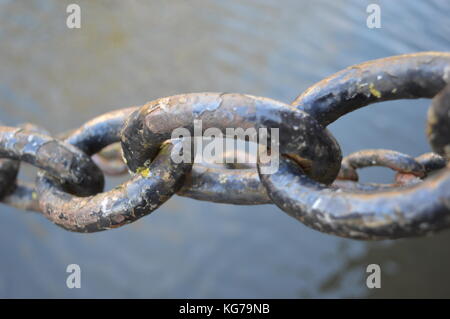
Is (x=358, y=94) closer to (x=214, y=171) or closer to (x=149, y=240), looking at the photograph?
(x=214, y=171)

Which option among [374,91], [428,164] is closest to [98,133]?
[374,91]

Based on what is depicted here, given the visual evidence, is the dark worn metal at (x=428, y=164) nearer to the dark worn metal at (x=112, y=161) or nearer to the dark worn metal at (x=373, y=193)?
the dark worn metal at (x=373, y=193)

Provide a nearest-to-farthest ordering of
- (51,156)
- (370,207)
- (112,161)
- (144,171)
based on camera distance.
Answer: (370,207) → (144,171) → (51,156) → (112,161)

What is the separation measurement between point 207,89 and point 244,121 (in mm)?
1512

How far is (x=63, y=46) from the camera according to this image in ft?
6.89

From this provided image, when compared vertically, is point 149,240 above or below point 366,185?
above

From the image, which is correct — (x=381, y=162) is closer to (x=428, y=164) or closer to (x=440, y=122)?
(x=428, y=164)

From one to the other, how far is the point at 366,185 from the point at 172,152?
1.19 ft

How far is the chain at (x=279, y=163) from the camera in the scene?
1.79 ft

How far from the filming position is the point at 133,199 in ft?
2.41

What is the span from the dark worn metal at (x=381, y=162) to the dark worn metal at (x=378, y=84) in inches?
15.0

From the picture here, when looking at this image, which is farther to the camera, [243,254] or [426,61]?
[243,254]
